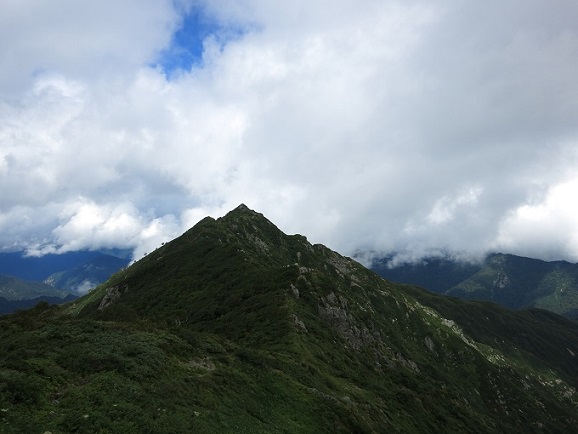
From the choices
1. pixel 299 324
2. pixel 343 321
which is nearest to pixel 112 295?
pixel 343 321

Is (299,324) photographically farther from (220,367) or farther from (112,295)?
(112,295)

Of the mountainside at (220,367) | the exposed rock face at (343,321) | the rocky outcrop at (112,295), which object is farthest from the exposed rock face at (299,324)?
the rocky outcrop at (112,295)

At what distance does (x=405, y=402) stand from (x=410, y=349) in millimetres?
93066

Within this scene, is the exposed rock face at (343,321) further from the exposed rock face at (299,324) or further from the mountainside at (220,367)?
the exposed rock face at (299,324)

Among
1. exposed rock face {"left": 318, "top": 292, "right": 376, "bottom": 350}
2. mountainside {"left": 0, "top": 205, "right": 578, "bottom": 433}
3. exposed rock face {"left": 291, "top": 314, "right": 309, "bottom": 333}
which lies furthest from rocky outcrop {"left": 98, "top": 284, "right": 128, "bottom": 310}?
exposed rock face {"left": 291, "top": 314, "right": 309, "bottom": 333}

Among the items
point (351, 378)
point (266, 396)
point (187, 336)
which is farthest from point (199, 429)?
point (351, 378)

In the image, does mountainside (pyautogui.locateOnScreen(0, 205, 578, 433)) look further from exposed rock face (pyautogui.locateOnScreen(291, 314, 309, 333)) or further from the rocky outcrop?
the rocky outcrop

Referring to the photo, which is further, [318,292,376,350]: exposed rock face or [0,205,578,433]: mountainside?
[318,292,376,350]: exposed rock face

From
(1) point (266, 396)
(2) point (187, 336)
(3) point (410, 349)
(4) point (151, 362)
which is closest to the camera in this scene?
(4) point (151, 362)

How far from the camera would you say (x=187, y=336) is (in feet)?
194

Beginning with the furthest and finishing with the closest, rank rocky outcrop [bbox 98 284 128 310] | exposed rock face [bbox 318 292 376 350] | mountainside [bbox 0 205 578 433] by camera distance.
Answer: rocky outcrop [bbox 98 284 128 310] < exposed rock face [bbox 318 292 376 350] < mountainside [bbox 0 205 578 433]

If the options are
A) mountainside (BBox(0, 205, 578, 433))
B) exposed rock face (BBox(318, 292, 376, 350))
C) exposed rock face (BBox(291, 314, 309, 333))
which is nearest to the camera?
mountainside (BBox(0, 205, 578, 433))

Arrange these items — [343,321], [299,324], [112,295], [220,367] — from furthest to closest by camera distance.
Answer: [112,295]
[343,321]
[299,324]
[220,367]

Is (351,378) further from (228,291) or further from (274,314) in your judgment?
(228,291)
